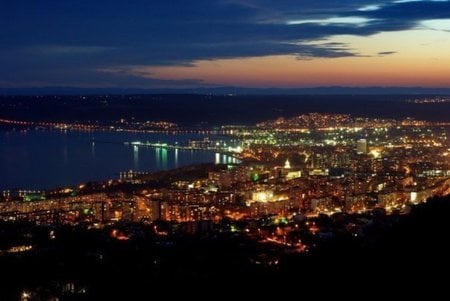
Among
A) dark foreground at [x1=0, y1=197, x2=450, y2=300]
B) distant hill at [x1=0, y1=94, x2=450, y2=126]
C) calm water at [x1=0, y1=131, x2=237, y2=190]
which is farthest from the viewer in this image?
distant hill at [x1=0, y1=94, x2=450, y2=126]

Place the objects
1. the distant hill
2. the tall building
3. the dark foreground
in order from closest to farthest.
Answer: the dark foreground, the tall building, the distant hill

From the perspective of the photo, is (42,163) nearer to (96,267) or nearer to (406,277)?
(96,267)

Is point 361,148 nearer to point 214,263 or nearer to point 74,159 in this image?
point 74,159

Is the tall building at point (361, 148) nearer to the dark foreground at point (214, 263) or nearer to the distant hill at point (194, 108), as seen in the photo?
the distant hill at point (194, 108)

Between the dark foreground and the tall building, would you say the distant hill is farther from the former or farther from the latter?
the dark foreground

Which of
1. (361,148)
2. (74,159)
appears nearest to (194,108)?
(74,159)

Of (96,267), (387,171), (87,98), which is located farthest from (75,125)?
(96,267)

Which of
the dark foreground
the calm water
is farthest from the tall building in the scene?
the dark foreground

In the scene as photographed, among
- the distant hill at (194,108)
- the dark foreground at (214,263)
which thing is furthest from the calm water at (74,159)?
the dark foreground at (214,263)
